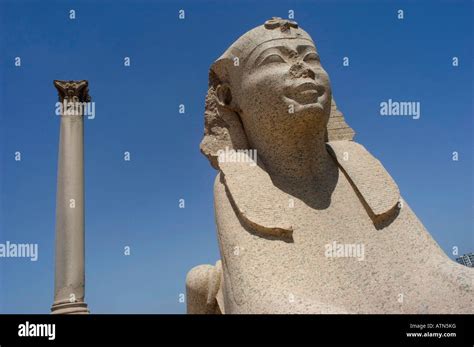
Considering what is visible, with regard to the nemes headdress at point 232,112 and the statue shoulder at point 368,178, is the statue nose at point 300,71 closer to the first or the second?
the nemes headdress at point 232,112

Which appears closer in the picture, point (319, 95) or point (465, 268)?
point (465, 268)

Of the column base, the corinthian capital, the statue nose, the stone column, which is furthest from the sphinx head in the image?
the corinthian capital

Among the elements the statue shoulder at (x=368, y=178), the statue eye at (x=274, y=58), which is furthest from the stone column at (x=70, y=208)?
the statue eye at (x=274, y=58)

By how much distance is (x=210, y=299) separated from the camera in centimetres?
684

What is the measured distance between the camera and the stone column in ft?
51.0

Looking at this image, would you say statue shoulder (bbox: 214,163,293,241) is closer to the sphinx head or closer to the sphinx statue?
the sphinx statue

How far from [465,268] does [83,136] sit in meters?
13.3

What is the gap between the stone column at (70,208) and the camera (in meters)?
15.5

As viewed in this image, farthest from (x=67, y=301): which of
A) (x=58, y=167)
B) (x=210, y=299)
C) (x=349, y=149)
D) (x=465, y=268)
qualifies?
(x=465, y=268)

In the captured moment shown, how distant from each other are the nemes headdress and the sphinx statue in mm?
13

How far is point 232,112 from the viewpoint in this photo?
729 cm

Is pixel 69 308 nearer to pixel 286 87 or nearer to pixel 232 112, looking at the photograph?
pixel 232 112

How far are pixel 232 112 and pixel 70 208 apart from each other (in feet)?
33.1
